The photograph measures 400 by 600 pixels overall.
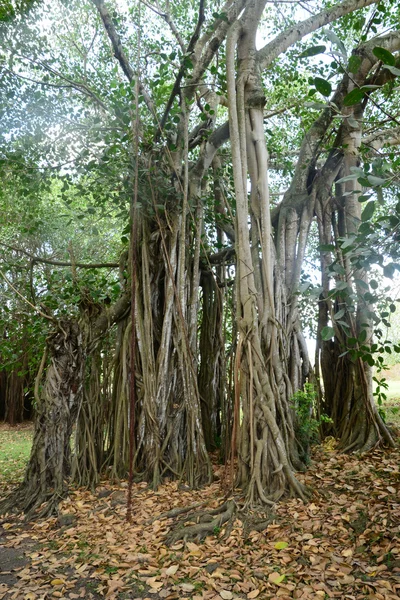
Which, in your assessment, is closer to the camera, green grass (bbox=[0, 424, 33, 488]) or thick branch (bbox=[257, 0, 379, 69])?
thick branch (bbox=[257, 0, 379, 69])

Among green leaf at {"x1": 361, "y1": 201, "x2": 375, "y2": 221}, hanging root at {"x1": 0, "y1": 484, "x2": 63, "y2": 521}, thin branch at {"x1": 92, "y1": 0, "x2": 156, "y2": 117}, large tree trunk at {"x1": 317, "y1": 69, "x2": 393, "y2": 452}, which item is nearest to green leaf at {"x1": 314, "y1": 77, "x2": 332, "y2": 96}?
green leaf at {"x1": 361, "y1": 201, "x2": 375, "y2": 221}

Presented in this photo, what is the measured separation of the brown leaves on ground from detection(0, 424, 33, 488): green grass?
7.54 ft

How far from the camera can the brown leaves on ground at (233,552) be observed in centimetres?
279

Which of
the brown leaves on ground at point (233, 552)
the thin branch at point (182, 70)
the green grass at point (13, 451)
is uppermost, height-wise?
the thin branch at point (182, 70)

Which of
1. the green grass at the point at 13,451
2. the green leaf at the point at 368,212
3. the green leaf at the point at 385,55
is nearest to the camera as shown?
the green leaf at the point at 385,55

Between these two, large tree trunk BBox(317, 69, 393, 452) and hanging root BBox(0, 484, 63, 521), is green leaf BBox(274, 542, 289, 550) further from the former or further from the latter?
hanging root BBox(0, 484, 63, 521)

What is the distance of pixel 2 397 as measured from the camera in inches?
485

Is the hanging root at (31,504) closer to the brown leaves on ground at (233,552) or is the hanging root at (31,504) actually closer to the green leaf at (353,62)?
the brown leaves on ground at (233,552)

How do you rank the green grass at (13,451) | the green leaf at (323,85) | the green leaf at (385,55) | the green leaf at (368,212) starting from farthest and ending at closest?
the green grass at (13,451) < the green leaf at (368,212) < the green leaf at (323,85) < the green leaf at (385,55)

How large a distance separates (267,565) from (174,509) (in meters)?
1.07

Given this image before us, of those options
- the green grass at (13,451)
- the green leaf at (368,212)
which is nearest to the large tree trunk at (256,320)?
the green leaf at (368,212)

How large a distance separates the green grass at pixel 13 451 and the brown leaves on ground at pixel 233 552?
230 centimetres

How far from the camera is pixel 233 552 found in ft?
10.5

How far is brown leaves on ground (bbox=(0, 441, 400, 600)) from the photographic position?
2.79m
